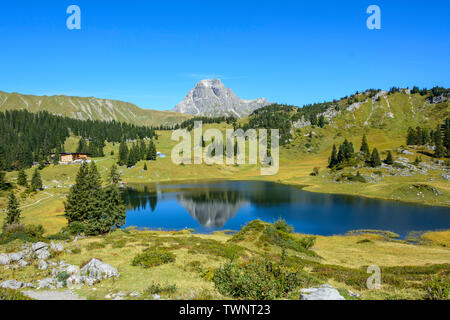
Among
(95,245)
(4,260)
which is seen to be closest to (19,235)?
(95,245)

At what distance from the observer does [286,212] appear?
72500mm

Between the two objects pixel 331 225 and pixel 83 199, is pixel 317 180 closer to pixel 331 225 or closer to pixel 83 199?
pixel 331 225

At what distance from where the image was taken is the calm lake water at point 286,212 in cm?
5862

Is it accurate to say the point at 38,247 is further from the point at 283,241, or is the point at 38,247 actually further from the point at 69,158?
the point at 69,158

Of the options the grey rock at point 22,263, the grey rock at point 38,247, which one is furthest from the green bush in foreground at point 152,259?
the grey rock at point 38,247

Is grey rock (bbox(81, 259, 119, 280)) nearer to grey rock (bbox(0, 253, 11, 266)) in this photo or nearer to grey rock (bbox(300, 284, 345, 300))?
grey rock (bbox(0, 253, 11, 266))

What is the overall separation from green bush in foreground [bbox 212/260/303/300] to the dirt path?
8071 mm

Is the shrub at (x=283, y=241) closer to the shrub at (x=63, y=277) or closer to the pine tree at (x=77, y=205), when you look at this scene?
the shrub at (x=63, y=277)

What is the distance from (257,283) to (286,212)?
199 feet

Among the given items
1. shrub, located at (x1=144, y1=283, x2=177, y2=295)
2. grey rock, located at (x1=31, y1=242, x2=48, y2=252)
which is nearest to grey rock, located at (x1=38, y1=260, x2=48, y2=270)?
grey rock, located at (x1=31, y1=242, x2=48, y2=252)

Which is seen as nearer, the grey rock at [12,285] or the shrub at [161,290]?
the grey rock at [12,285]

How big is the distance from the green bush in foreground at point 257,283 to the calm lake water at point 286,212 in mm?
41293

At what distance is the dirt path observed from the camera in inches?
534

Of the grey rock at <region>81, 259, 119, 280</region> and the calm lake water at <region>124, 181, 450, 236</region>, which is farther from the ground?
the grey rock at <region>81, 259, 119, 280</region>
